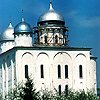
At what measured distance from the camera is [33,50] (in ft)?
209

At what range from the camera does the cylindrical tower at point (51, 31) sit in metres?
66.9

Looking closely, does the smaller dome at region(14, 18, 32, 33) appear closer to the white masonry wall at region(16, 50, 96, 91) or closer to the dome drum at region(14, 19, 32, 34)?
the dome drum at region(14, 19, 32, 34)

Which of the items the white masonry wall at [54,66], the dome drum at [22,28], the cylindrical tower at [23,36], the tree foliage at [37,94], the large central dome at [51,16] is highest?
the large central dome at [51,16]

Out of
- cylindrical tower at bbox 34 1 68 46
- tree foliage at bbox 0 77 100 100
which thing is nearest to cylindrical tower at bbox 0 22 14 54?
cylindrical tower at bbox 34 1 68 46

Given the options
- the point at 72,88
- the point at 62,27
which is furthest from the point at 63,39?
the point at 72,88

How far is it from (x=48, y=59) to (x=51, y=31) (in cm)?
382

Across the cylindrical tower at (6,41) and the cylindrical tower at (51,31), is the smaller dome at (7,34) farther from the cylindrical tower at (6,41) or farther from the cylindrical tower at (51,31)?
the cylindrical tower at (51,31)

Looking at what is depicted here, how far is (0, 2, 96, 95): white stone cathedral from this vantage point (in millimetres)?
63781

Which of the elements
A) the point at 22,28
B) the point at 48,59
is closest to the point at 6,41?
the point at 22,28

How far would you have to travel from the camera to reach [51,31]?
220 feet

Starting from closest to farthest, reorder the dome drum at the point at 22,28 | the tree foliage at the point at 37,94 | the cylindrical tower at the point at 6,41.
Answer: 1. the tree foliage at the point at 37,94
2. the dome drum at the point at 22,28
3. the cylindrical tower at the point at 6,41

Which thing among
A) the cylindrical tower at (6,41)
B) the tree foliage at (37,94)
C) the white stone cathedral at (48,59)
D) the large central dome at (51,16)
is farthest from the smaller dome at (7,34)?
the tree foliage at (37,94)

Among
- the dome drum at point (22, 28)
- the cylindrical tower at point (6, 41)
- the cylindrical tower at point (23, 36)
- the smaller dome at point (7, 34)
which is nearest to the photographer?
the cylindrical tower at point (23, 36)

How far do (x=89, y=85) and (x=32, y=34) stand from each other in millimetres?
7777
